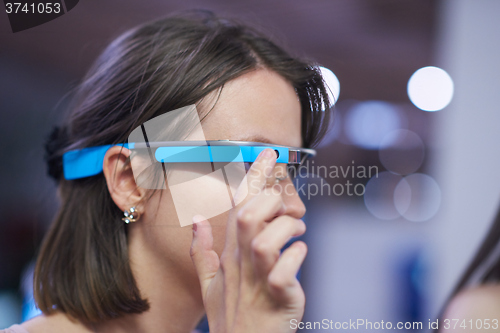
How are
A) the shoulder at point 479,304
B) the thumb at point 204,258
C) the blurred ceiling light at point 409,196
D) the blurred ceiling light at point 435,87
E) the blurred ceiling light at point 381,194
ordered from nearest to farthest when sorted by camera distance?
1. the thumb at point 204,258
2. the shoulder at point 479,304
3. the blurred ceiling light at point 435,87
4. the blurred ceiling light at point 409,196
5. the blurred ceiling light at point 381,194

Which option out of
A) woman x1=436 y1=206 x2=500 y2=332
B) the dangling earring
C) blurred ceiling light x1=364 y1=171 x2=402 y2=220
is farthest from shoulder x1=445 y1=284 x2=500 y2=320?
blurred ceiling light x1=364 y1=171 x2=402 y2=220

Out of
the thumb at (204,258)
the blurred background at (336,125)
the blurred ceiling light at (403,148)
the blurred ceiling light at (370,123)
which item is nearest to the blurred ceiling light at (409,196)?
the blurred background at (336,125)

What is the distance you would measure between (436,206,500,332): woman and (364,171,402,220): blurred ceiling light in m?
3.03

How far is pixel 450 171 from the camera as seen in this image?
188 centimetres

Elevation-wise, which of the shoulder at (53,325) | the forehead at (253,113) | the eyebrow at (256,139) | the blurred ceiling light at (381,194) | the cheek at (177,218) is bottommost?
the blurred ceiling light at (381,194)

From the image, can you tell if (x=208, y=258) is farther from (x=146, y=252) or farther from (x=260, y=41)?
(x=260, y=41)

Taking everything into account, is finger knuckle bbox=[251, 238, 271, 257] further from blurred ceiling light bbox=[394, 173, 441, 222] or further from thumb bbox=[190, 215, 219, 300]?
blurred ceiling light bbox=[394, 173, 441, 222]

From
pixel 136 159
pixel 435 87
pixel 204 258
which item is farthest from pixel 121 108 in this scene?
pixel 435 87

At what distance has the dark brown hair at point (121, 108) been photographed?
2.68ft

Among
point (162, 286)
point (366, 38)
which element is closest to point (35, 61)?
point (162, 286)

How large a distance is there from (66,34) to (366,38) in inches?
112

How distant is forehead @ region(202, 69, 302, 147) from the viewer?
0.78 meters

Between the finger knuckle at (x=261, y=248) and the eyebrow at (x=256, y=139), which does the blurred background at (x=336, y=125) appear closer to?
the eyebrow at (x=256, y=139)

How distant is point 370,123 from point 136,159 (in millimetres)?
3863
